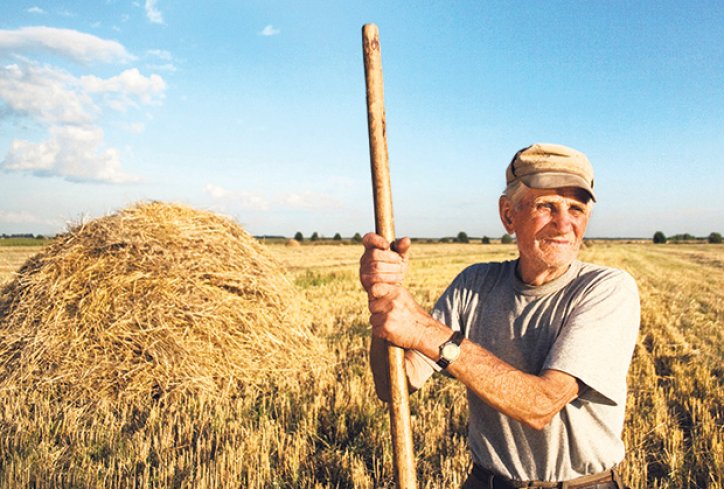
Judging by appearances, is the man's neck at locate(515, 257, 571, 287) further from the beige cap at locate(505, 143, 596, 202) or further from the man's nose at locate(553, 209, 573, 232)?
the beige cap at locate(505, 143, 596, 202)

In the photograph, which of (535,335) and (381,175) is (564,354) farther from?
(381,175)

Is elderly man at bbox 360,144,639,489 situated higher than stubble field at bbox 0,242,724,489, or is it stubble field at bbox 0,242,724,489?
elderly man at bbox 360,144,639,489

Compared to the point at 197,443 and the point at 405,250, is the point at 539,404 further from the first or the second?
the point at 197,443

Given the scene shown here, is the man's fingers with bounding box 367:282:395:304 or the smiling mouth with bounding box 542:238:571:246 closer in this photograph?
the man's fingers with bounding box 367:282:395:304

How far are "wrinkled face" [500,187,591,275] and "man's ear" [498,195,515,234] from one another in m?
0.11

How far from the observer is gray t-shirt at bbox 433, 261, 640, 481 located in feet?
7.03

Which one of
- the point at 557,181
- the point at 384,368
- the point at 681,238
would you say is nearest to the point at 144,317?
the point at 384,368

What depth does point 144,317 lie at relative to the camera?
5469mm

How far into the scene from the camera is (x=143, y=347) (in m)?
5.42

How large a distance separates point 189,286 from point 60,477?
2.71 m

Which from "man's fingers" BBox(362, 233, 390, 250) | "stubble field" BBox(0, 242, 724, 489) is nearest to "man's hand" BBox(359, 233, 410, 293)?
"man's fingers" BBox(362, 233, 390, 250)

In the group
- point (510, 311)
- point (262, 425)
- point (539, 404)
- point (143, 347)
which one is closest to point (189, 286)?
point (143, 347)

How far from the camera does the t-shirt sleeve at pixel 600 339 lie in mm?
2094

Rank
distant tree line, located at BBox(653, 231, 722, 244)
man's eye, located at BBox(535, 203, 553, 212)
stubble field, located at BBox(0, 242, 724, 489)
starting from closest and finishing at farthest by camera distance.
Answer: man's eye, located at BBox(535, 203, 553, 212)
stubble field, located at BBox(0, 242, 724, 489)
distant tree line, located at BBox(653, 231, 722, 244)
